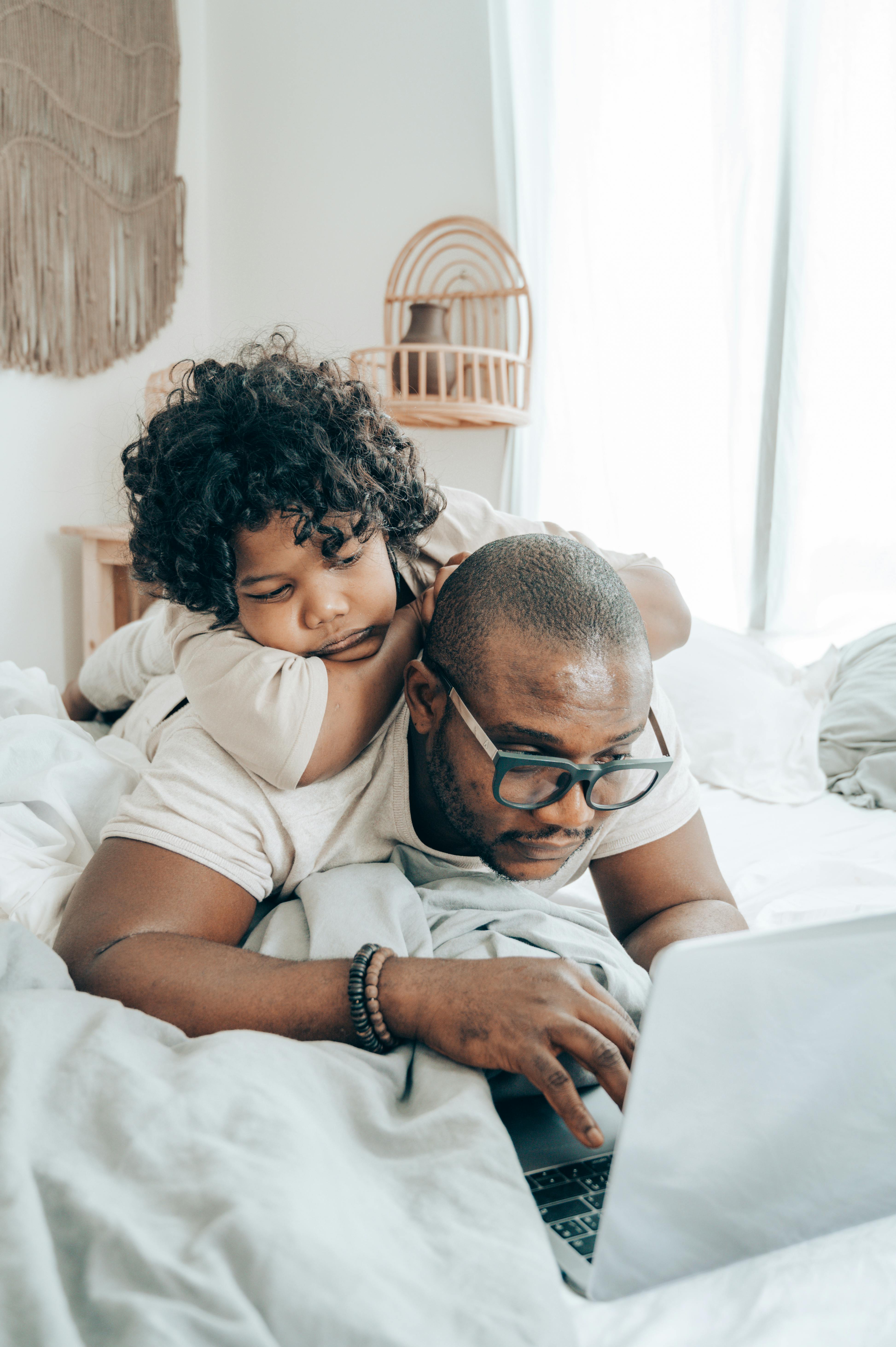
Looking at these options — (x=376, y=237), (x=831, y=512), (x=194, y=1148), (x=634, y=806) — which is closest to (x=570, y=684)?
(x=634, y=806)

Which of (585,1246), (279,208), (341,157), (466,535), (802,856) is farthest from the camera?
(279,208)

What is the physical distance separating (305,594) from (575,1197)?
0.62 m

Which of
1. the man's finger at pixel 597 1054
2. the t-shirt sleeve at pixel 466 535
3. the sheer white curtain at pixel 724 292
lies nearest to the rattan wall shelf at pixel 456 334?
the sheer white curtain at pixel 724 292

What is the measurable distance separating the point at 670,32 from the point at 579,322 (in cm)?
84

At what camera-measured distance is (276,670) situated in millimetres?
973

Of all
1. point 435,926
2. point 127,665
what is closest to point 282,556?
point 435,926

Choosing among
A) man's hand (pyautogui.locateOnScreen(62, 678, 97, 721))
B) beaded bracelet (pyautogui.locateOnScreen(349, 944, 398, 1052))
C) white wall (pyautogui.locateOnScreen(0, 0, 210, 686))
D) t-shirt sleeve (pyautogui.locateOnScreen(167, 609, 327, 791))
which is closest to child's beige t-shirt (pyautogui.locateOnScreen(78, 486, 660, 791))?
t-shirt sleeve (pyautogui.locateOnScreen(167, 609, 327, 791))

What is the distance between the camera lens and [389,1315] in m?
0.47

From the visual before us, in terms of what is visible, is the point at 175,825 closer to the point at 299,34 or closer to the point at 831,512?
the point at 831,512

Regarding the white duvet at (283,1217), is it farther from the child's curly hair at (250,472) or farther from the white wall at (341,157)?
the white wall at (341,157)

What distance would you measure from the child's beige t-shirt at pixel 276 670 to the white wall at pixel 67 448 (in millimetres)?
2321

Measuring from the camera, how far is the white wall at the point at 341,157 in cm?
351

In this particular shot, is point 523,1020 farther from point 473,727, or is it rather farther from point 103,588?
point 103,588

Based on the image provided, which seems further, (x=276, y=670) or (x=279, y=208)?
(x=279, y=208)
